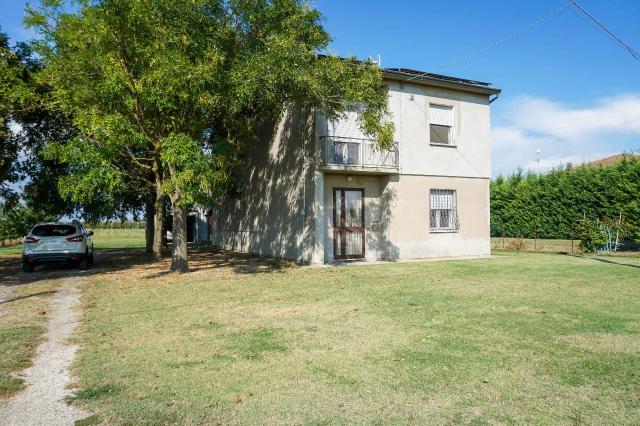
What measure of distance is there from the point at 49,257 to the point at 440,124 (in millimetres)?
14314

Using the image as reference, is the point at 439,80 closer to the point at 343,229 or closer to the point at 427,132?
the point at 427,132

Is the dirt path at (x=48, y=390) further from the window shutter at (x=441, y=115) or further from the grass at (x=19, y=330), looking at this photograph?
the window shutter at (x=441, y=115)

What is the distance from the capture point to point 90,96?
11.4m

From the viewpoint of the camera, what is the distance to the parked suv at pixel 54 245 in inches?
579

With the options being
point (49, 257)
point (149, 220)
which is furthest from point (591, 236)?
point (49, 257)

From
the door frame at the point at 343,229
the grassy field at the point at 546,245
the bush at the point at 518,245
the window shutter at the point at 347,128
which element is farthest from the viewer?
the bush at the point at 518,245

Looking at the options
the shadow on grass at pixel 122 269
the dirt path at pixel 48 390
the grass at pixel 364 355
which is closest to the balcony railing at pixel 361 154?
the shadow on grass at pixel 122 269

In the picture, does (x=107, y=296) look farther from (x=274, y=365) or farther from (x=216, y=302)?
(x=274, y=365)

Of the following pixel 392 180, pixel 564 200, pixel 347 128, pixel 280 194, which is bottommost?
pixel 564 200

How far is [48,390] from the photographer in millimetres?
4391

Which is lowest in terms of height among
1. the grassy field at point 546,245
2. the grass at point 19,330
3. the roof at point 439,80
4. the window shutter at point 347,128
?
the grass at point 19,330

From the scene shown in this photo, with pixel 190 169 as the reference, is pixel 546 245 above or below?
below

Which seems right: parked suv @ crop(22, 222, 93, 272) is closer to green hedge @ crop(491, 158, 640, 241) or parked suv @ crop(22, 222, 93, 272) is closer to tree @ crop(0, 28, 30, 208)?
tree @ crop(0, 28, 30, 208)

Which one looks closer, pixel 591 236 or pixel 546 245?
pixel 591 236
